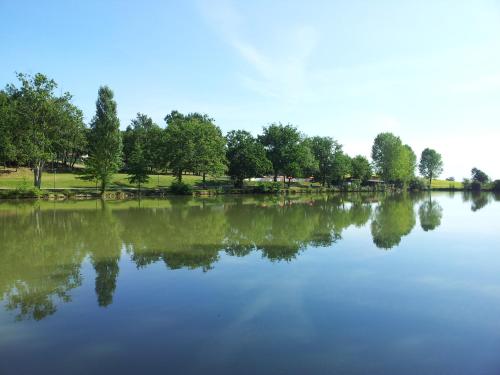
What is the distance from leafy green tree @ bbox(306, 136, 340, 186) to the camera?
85.1 meters

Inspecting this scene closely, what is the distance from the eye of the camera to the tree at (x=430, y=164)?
12800cm

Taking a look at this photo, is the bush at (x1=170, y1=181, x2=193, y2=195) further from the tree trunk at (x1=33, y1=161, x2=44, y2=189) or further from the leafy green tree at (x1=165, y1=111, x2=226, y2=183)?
the tree trunk at (x1=33, y1=161, x2=44, y2=189)

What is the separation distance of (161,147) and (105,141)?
1488 cm

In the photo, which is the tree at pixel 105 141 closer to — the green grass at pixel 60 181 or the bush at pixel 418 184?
the green grass at pixel 60 181

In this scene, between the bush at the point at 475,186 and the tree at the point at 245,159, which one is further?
the bush at the point at 475,186

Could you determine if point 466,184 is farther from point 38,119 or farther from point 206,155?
point 38,119

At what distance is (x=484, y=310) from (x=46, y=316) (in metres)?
10.00

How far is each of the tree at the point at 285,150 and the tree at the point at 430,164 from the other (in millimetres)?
71476

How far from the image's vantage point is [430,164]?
128 meters

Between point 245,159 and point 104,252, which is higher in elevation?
point 245,159

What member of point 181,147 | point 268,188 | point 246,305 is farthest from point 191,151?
point 246,305

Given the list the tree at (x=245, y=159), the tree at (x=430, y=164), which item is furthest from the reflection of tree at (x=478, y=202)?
the tree at (x=430, y=164)

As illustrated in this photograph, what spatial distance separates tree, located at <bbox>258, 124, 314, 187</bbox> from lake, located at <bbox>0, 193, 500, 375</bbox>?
54.9 metres

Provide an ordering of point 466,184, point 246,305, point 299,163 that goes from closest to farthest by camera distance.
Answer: point 246,305
point 299,163
point 466,184
